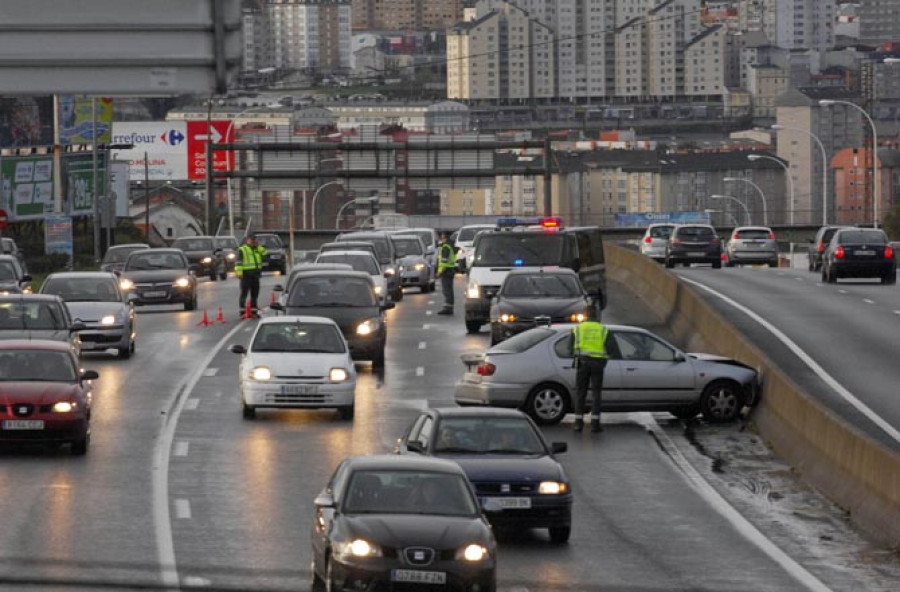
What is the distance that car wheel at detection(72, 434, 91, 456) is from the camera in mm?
27297

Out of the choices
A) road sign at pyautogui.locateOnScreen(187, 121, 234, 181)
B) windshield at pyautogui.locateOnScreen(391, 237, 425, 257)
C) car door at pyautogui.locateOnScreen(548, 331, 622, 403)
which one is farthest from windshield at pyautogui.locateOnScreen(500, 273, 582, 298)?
road sign at pyautogui.locateOnScreen(187, 121, 234, 181)

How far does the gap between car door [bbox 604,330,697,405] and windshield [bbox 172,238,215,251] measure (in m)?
41.9

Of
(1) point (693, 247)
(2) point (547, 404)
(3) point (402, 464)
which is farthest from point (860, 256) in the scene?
(3) point (402, 464)

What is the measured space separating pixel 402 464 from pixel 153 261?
3486 cm

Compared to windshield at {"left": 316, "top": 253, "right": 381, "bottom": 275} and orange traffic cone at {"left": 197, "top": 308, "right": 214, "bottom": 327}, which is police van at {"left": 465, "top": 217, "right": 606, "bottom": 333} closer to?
windshield at {"left": 316, "top": 253, "right": 381, "bottom": 275}

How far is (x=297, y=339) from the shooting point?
32.1 meters

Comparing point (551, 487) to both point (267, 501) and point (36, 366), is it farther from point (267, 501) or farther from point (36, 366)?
point (36, 366)

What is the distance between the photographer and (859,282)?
61.8 metres

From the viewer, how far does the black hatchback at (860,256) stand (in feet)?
196

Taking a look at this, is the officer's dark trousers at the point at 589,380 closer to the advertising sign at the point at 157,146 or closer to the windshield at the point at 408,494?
the windshield at the point at 408,494

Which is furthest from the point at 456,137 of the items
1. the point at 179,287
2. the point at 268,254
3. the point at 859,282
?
the point at 179,287

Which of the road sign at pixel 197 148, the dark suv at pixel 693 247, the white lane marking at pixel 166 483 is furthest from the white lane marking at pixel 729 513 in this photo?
the road sign at pixel 197 148

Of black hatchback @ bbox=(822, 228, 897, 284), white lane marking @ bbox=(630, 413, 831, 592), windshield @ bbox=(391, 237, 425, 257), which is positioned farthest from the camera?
windshield @ bbox=(391, 237, 425, 257)

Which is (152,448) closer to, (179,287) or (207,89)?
(207,89)
